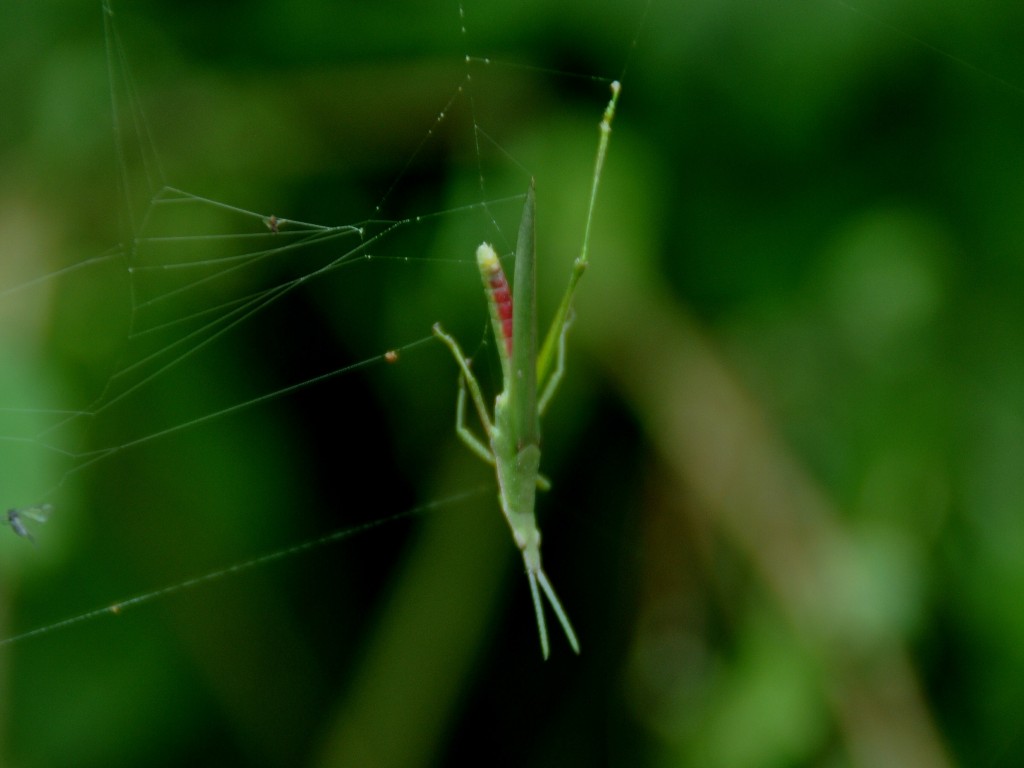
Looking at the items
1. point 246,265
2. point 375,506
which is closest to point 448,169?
point 246,265

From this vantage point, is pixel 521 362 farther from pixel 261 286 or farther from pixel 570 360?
pixel 261 286

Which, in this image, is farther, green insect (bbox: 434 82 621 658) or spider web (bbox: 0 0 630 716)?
spider web (bbox: 0 0 630 716)

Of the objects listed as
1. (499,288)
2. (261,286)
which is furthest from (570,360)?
(499,288)

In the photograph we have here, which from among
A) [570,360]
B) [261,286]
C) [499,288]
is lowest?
[570,360]

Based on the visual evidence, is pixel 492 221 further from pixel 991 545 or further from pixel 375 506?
pixel 991 545

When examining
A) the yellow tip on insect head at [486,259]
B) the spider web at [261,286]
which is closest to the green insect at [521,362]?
the yellow tip on insect head at [486,259]

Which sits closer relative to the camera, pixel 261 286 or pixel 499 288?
pixel 499 288

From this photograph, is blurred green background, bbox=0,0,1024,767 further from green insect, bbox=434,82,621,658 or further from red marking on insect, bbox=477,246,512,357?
red marking on insect, bbox=477,246,512,357

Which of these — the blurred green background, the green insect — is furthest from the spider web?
the green insect
